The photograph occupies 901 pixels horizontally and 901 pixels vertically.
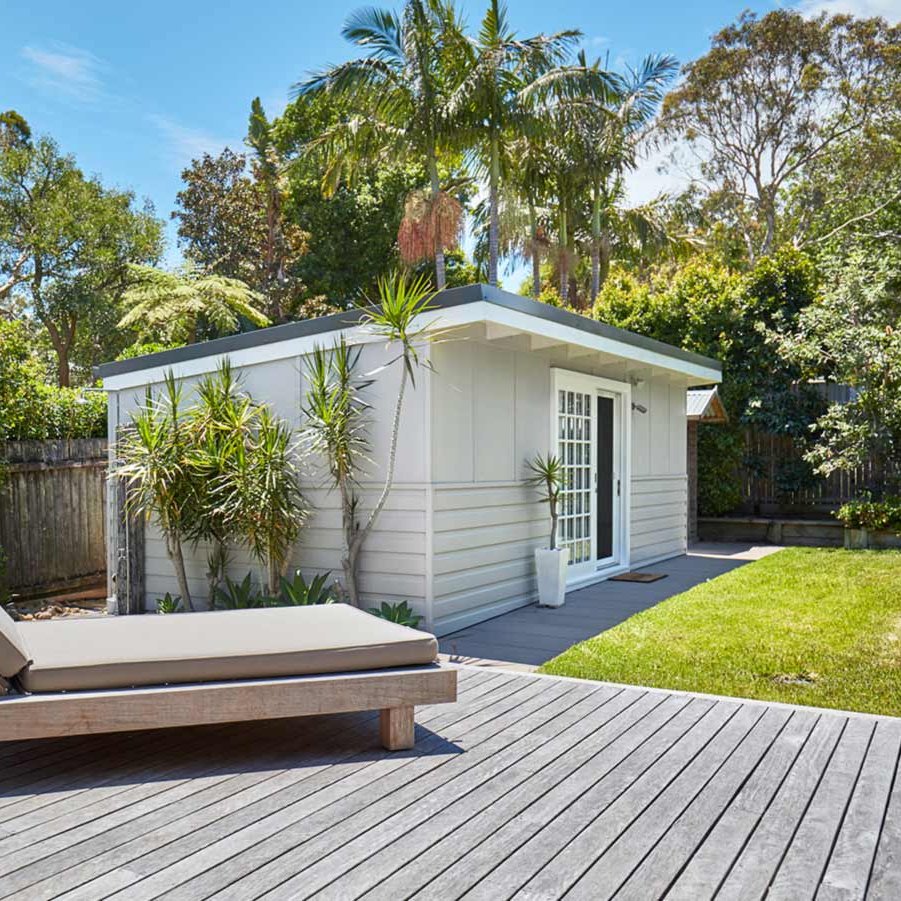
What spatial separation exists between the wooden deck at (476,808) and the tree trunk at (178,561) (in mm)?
3125

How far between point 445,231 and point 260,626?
43.2 feet

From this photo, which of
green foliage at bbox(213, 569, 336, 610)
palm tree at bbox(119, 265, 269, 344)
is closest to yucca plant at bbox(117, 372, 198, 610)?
green foliage at bbox(213, 569, 336, 610)

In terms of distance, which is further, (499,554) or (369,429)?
(499,554)

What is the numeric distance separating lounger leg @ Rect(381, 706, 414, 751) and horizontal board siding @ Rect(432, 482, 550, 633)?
97.2 inches

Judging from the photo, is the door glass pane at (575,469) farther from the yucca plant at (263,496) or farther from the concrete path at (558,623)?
the yucca plant at (263,496)

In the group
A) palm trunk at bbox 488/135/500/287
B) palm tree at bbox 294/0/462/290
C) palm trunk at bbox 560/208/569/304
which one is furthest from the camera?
palm trunk at bbox 560/208/569/304

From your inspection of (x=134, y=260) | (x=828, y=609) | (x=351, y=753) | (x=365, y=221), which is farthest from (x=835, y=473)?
(x=134, y=260)

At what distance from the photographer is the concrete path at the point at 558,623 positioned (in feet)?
17.5

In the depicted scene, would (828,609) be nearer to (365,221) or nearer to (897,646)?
(897,646)

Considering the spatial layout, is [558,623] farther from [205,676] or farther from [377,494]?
[205,676]

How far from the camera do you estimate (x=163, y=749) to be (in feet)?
11.4

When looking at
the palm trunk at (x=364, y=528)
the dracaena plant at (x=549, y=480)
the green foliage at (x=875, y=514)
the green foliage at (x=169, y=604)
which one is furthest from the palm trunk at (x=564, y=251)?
the palm trunk at (x=364, y=528)

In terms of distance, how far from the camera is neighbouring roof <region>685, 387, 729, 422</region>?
11367mm

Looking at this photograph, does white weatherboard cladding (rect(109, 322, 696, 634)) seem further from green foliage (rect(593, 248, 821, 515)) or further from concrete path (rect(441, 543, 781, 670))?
green foliage (rect(593, 248, 821, 515))
